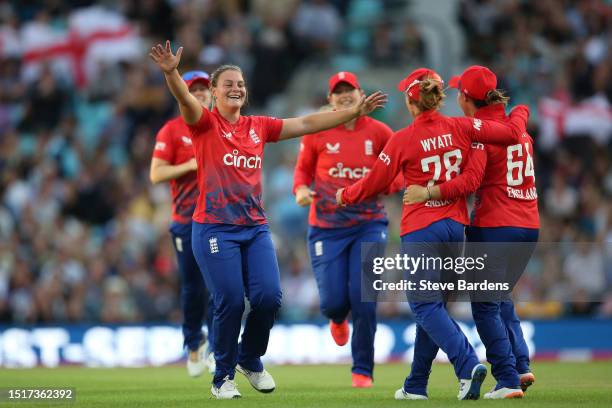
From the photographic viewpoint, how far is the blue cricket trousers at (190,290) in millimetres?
11930

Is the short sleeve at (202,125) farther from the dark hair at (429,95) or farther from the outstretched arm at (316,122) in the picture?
the dark hair at (429,95)

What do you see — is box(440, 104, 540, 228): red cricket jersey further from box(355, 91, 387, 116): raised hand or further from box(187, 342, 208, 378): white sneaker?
box(187, 342, 208, 378): white sneaker

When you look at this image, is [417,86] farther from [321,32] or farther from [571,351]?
[321,32]

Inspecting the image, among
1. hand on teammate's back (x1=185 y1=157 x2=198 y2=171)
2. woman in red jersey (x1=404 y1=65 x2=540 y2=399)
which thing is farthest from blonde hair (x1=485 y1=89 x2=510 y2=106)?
hand on teammate's back (x1=185 y1=157 x2=198 y2=171)

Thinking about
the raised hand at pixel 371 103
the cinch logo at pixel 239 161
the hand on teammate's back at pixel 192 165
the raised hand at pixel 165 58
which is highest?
the raised hand at pixel 165 58

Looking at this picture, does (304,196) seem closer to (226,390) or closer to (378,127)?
(378,127)

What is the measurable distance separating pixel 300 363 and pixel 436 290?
26.0 ft

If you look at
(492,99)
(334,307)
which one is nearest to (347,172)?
(334,307)

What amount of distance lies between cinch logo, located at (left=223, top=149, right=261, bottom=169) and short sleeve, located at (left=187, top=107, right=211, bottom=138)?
0.28 metres

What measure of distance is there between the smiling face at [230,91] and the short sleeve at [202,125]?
230 millimetres

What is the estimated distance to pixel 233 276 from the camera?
9172 mm

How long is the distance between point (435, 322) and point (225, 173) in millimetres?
1998

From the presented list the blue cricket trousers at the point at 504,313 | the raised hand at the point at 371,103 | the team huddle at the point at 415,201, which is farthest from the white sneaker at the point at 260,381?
the raised hand at the point at 371,103

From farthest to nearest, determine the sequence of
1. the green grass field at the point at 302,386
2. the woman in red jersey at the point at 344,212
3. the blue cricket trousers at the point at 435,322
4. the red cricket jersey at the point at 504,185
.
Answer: the woman in red jersey at the point at 344,212 → the red cricket jersey at the point at 504,185 → the green grass field at the point at 302,386 → the blue cricket trousers at the point at 435,322
